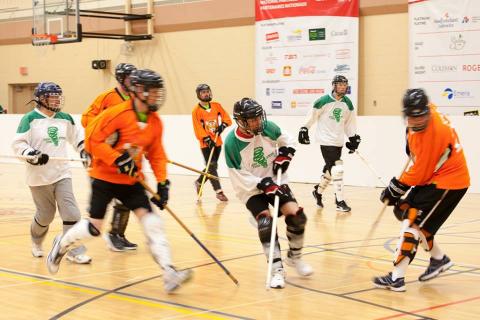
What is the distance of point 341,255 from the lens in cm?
734

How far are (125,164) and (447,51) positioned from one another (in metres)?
10.1

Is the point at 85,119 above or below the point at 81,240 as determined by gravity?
above

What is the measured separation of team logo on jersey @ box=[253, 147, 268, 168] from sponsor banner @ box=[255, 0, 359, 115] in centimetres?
993

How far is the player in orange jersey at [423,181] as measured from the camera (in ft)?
18.4

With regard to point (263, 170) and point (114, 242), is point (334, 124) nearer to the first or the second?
point (114, 242)

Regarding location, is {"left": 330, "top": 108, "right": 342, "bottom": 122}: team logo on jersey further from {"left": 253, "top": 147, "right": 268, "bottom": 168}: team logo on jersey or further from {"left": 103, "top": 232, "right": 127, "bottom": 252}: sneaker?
{"left": 253, "top": 147, "right": 268, "bottom": 168}: team logo on jersey

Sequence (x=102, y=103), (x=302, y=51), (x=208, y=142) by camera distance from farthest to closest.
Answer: (x=302, y=51) < (x=208, y=142) < (x=102, y=103)

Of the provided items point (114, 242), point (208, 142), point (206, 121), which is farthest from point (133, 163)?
point (206, 121)

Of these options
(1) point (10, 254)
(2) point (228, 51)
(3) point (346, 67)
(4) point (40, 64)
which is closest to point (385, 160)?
(3) point (346, 67)

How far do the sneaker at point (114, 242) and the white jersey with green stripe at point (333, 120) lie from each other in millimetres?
3994

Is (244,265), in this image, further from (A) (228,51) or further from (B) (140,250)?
(A) (228,51)

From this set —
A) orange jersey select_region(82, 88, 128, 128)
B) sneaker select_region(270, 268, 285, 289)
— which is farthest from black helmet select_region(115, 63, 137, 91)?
sneaker select_region(270, 268, 285, 289)

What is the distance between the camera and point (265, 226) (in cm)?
607

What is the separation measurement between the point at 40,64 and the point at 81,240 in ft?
57.2
